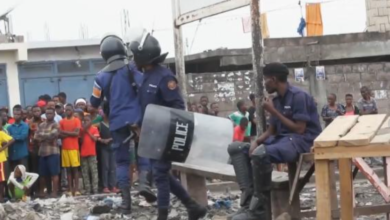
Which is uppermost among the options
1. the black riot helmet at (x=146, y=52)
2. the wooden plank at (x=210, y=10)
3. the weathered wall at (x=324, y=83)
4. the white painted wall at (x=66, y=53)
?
the white painted wall at (x=66, y=53)

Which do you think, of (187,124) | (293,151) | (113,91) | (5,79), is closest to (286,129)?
(293,151)

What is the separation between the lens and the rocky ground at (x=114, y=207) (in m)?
9.14

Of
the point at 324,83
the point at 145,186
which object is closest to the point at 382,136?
the point at 145,186

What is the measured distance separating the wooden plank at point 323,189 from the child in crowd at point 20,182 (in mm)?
7868

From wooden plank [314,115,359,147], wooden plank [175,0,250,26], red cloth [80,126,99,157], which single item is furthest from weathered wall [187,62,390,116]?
wooden plank [314,115,359,147]

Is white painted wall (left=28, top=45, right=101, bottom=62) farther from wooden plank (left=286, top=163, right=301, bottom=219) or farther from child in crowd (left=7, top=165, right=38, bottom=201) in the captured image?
wooden plank (left=286, top=163, right=301, bottom=219)

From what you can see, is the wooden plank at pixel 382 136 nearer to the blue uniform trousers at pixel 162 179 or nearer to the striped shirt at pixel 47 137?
the blue uniform trousers at pixel 162 179

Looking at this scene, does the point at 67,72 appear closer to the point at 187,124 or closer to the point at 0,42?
the point at 0,42

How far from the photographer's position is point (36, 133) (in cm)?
1355

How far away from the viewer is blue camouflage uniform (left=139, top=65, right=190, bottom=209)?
8039 mm

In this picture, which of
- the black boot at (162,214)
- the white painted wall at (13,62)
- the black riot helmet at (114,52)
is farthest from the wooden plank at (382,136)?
the white painted wall at (13,62)

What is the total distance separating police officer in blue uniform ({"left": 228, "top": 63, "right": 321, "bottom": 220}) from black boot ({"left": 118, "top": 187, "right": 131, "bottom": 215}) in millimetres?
1981

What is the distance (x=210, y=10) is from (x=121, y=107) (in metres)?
2.66

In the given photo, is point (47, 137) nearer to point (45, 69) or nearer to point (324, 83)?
point (324, 83)
